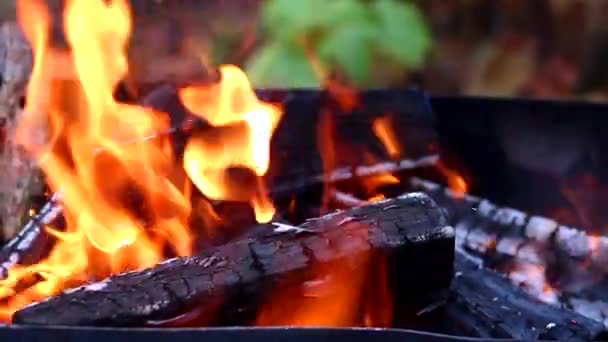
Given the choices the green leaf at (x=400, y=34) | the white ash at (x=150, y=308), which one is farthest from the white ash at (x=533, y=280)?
the green leaf at (x=400, y=34)

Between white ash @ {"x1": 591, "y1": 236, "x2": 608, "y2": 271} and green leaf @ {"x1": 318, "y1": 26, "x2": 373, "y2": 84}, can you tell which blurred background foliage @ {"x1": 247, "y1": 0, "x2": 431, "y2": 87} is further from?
white ash @ {"x1": 591, "y1": 236, "x2": 608, "y2": 271}

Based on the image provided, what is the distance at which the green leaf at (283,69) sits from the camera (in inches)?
105

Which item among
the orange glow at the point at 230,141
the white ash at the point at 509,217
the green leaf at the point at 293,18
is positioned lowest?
the white ash at the point at 509,217

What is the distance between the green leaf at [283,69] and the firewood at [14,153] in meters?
1.05

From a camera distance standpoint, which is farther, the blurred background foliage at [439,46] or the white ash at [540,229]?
the blurred background foliage at [439,46]

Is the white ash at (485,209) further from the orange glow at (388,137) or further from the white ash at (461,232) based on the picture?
the orange glow at (388,137)

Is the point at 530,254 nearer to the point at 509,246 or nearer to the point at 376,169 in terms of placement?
the point at 509,246

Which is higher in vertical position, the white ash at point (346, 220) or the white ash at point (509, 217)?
the white ash at point (346, 220)

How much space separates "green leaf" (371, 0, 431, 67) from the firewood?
54.9 inches

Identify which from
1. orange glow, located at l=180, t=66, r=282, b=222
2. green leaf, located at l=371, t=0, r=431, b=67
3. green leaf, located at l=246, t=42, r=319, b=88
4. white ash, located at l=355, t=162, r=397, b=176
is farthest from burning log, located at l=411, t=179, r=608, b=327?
green leaf, located at l=371, t=0, r=431, b=67

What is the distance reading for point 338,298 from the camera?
49.4 inches

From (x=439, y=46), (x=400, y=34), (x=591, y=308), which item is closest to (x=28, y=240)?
(x=591, y=308)

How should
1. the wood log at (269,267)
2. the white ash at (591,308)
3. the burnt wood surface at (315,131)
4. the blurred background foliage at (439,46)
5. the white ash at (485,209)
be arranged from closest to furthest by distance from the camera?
the wood log at (269,267), the white ash at (591,308), the burnt wood surface at (315,131), the white ash at (485,209), the blurred background foliage at (439,46)

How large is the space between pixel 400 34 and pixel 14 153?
4.98 ft
